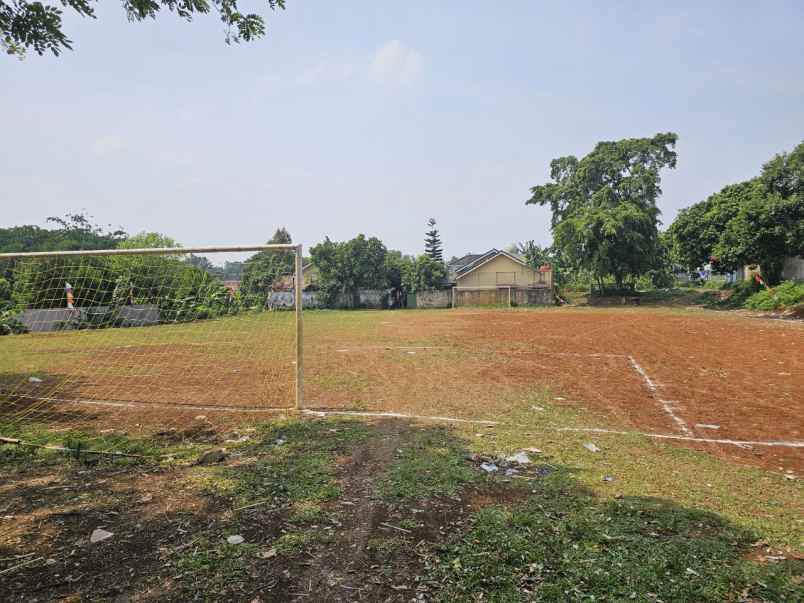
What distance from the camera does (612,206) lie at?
3316cm

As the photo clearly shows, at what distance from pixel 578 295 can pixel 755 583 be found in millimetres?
37953

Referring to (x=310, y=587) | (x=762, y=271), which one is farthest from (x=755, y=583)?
(x=762, y=271)

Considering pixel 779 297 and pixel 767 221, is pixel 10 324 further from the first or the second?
pixel 767 221

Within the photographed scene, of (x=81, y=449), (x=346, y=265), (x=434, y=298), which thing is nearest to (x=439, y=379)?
(x=81, y=449)

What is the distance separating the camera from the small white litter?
393 centimetres

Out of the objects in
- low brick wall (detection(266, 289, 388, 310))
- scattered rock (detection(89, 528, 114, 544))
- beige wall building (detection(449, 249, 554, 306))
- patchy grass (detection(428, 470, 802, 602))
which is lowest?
patchy grass (detection(428, 470, 802, 602))

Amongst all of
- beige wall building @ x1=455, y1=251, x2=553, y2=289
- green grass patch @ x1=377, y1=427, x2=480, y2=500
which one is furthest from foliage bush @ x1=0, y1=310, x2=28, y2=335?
beige wall building @ x1=455, y1=251, x2=553, y2=289

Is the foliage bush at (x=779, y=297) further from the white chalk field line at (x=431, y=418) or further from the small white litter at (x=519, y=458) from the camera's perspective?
the small white litter at (x=519, y=458)

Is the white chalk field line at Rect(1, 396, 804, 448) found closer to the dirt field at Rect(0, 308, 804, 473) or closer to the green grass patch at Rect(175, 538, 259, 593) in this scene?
the dirt field at Rect(0, 308, 804, 473)

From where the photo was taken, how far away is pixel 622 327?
16125 millimetres

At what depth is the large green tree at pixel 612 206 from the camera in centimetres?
3051

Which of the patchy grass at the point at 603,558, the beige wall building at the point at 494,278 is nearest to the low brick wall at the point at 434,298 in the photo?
the beige wall building at the point at 494,278

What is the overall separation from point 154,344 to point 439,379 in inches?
309

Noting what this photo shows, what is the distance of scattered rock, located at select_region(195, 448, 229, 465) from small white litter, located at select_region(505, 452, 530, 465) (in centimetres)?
249
